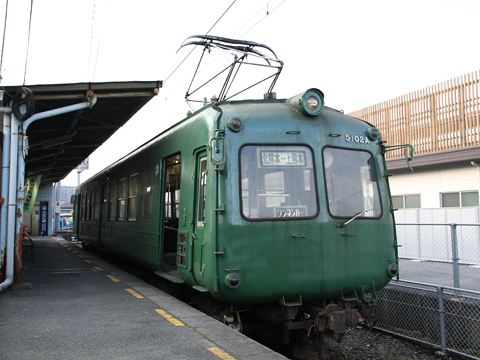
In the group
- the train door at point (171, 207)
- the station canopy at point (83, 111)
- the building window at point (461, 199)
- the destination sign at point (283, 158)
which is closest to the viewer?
the destination sign at point (283, 158)

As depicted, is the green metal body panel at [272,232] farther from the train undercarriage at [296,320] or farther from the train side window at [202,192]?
the train undercarriage at [296,320]

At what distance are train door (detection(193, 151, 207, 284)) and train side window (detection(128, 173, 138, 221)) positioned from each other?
327cm

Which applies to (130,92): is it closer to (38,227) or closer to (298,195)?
(298,195)

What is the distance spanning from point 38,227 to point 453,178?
83.4ft

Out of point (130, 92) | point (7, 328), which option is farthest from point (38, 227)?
point (7, 328)

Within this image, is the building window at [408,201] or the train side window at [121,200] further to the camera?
the building window at [408,201]

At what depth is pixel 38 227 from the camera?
28516 mm

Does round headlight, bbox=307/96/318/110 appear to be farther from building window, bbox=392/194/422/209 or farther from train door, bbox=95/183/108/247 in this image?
building window, bbox=392/194/422/209

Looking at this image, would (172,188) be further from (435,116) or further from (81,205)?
(435,116)

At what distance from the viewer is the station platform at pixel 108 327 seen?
3807mm

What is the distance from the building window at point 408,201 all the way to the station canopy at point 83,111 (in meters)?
10.7

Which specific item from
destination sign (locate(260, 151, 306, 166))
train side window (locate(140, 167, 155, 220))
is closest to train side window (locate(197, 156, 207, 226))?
destination sign (locate(260, 151, 306, 166))

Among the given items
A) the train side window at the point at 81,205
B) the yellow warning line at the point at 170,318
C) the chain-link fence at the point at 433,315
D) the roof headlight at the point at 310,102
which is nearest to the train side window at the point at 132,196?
the yellow warning line at the point at 170,318

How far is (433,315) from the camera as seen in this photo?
6.35 m
